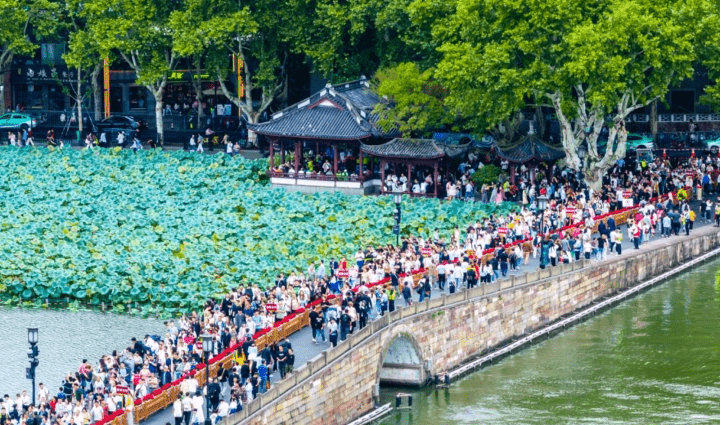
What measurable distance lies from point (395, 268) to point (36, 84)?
63.6m

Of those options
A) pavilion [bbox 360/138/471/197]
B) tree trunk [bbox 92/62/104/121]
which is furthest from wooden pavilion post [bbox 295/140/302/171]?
tree trunk [bbox 92/62/104/121]

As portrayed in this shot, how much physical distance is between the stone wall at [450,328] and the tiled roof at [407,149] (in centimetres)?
1584

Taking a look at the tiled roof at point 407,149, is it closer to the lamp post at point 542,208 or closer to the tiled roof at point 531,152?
the tiled roof at point 531,152

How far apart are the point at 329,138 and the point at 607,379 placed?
34.5 m

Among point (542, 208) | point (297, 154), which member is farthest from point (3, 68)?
point (542, 208)

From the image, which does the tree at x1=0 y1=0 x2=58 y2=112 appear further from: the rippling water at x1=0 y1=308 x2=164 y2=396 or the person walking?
the person walking

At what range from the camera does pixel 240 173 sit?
104 meters

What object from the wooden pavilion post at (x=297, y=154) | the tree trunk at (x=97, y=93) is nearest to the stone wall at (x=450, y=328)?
the wooden pavilion post at (x=297, y=154)

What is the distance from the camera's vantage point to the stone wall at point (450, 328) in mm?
60219

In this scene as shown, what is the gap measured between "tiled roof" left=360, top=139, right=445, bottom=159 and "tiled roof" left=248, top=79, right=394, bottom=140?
126 centimetres

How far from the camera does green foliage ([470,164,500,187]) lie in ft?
319

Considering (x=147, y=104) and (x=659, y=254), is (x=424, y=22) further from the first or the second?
(x=147, y=104)

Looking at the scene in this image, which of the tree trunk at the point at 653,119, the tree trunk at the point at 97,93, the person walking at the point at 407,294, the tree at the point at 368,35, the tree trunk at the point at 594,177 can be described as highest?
the tree at the point at 368,35

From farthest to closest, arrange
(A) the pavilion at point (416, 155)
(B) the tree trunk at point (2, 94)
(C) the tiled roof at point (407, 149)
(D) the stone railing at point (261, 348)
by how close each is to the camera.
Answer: (B) the tree trunk at point (2, 94)
(A) the pavilion at point (416, 155)
(C) the tiled roof at point (407, 149)
(D) the stone railing at point (261, 348)
